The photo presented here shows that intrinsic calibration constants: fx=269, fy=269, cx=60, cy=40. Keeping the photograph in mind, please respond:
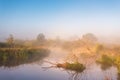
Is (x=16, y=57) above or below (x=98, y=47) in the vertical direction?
below

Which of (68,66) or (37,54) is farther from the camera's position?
(37,54)

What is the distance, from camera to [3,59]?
14.7m

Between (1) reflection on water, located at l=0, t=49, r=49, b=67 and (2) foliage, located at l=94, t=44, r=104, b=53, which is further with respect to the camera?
(2) foliage, located at l=94, t=44, r=104, b=53

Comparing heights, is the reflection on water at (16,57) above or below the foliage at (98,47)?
below

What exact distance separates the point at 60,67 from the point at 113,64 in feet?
13.6

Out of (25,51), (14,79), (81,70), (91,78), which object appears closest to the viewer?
(14,79)

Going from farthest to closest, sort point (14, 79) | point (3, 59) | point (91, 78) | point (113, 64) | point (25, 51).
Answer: point (25, 51) < point (113, 64) < point (3, 59) < point (91, 78) < point (14, 79)

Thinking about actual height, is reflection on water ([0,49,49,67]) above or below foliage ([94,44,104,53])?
below

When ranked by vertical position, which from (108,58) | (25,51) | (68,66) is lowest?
(68,66)

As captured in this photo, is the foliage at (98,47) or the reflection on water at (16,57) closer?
the reflection on water at (16,57)

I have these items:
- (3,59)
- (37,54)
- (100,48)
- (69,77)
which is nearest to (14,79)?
(69,77)

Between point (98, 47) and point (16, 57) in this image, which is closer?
point (16, 57)

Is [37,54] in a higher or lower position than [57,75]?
higher

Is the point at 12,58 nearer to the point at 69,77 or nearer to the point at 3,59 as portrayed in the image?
the point at 3,59
